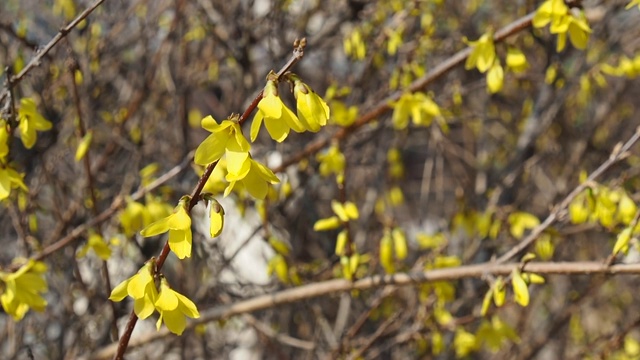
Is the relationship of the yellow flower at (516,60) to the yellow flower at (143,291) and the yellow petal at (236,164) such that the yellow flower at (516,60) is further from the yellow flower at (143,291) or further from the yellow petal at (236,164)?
the yellow flower at (143,291)

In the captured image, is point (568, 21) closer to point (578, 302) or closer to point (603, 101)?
point (578, 302)

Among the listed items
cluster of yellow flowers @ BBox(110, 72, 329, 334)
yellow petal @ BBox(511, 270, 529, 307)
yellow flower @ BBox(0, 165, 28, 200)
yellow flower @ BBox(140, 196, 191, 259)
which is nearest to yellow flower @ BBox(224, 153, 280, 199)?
cluster of yellow flowers @ BBox(110, 72, 329, 334)

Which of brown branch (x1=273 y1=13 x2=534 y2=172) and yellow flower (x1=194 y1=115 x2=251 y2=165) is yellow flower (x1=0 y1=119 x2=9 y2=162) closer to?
yellow flower (x1=194 y1=115 x2=251 y2=165)

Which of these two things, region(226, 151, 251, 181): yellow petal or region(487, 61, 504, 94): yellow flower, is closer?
region(226, 151, 251, 181): yellow petal

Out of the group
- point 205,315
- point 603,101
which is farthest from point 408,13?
point 603,101

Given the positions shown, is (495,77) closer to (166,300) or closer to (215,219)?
(215,219)

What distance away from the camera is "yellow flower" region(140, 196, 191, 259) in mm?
1577

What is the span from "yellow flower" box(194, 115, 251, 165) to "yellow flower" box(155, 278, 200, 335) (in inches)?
12.3

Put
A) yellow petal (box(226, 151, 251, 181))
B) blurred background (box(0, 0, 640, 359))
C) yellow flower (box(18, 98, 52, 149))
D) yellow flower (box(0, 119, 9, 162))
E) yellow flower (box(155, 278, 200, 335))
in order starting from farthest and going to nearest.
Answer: blurred background (box(0, 0, 640, 359))
yellow flower (box(18, 98, 52, 149))
yellow flower (box(0, 119, 9, 162))
yellow flower (box(155, 278, 200, 335))
yellow petal (box(226, 151, 251, 181))

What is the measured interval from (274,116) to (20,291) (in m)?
1.07

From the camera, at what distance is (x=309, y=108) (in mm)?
1584

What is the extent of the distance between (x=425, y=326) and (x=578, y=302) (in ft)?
4.08

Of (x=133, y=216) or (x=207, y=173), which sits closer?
(x=207, y=173)

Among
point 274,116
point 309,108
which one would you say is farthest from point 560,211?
point 274,116
